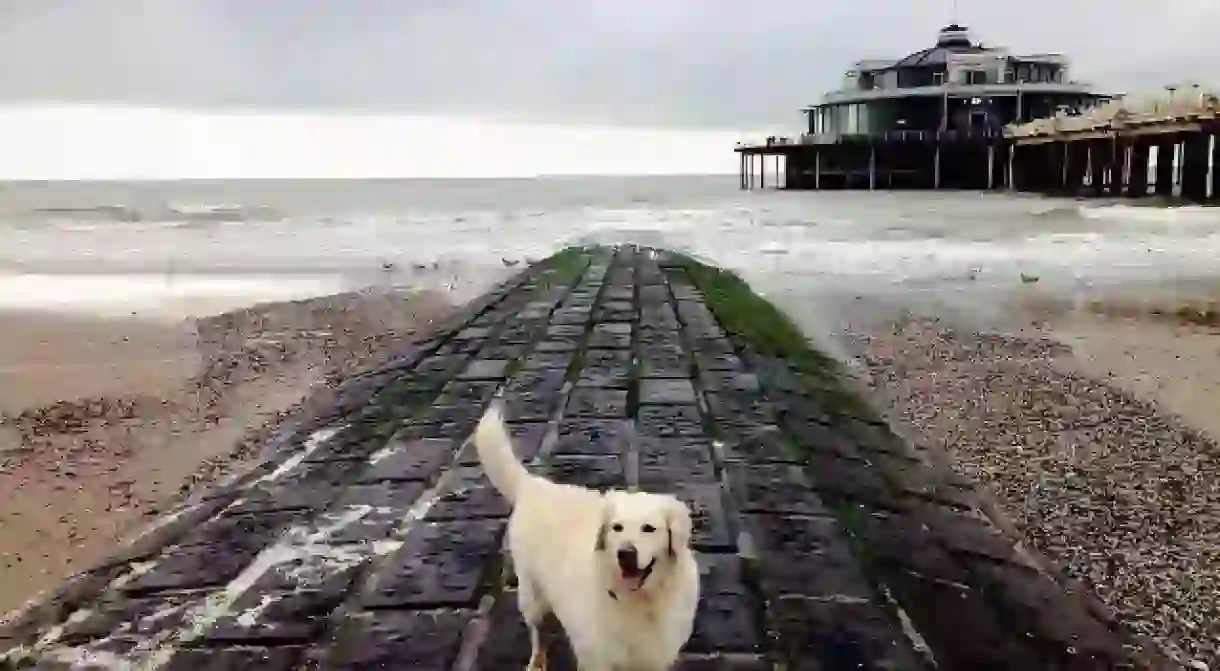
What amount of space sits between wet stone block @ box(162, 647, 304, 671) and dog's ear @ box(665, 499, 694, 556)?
3.98 ft

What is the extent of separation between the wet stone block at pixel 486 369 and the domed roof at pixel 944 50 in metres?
70.4

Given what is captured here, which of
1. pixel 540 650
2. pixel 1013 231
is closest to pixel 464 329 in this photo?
pixel 540 650

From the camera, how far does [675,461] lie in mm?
5098

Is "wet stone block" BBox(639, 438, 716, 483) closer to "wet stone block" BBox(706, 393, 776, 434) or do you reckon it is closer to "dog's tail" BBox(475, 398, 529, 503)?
"wet stone block" BBox(706, 393, 776, 434)

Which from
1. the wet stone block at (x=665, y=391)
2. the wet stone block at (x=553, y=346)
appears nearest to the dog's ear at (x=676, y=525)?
the wet stone block at (x=665, y=391)

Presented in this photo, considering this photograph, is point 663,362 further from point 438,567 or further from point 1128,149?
point 1128,149

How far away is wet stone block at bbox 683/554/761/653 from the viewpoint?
3180 mm

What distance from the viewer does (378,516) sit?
176 inches

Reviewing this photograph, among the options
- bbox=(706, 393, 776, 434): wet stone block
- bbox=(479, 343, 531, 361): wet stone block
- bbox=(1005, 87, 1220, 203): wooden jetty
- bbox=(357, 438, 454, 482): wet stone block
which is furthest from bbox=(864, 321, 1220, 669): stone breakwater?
bbox=(1005, 87, 1220, 203): wooden jetty

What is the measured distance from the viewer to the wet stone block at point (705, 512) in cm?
399

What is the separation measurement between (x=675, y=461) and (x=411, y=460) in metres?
1.27

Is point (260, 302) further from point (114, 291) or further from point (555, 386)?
point (555, 386)

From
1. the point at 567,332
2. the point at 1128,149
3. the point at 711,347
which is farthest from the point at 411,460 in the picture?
the point at 1128,149

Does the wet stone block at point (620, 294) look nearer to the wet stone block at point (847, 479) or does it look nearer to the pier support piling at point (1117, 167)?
the wet stone block at point (847, 479)
